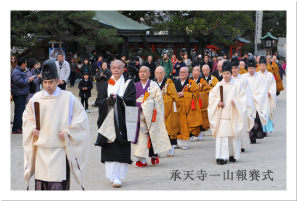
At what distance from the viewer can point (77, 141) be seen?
6027 mm

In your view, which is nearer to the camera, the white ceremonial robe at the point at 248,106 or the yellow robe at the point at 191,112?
the white ceremonial robe at the point at 248,106

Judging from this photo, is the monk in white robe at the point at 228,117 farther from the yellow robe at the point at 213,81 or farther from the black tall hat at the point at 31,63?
the black tall hat at the point at 31,63

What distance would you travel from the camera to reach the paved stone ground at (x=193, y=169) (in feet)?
23.6

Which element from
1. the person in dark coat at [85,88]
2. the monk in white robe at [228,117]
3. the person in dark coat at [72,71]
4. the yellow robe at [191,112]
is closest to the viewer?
the monk in white robe at [228,117]

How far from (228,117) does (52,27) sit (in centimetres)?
1327

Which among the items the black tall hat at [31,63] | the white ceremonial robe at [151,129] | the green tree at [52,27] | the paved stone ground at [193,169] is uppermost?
the green tree at [52,27]

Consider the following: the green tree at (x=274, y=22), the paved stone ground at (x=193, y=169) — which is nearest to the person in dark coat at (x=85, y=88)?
the paved stone ground at (x=193, y=169)

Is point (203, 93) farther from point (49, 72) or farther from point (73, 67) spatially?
point (73, 67)

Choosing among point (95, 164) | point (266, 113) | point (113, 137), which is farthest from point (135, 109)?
point (266, 113)

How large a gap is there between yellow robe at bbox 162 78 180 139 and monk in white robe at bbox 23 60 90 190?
3.82 m

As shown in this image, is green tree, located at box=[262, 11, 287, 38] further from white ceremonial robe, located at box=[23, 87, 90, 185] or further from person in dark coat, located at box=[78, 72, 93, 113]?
white ceremonial robe, located at box=[23, 87, 90, 185]

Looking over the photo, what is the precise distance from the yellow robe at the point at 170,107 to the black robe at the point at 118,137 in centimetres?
221

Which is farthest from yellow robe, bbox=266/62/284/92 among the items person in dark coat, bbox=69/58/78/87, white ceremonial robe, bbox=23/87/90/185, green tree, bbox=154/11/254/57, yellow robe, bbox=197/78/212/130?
green tree, bbox=154/11/254/57

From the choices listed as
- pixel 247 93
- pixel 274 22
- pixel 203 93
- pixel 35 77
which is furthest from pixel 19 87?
pixel 274 22
